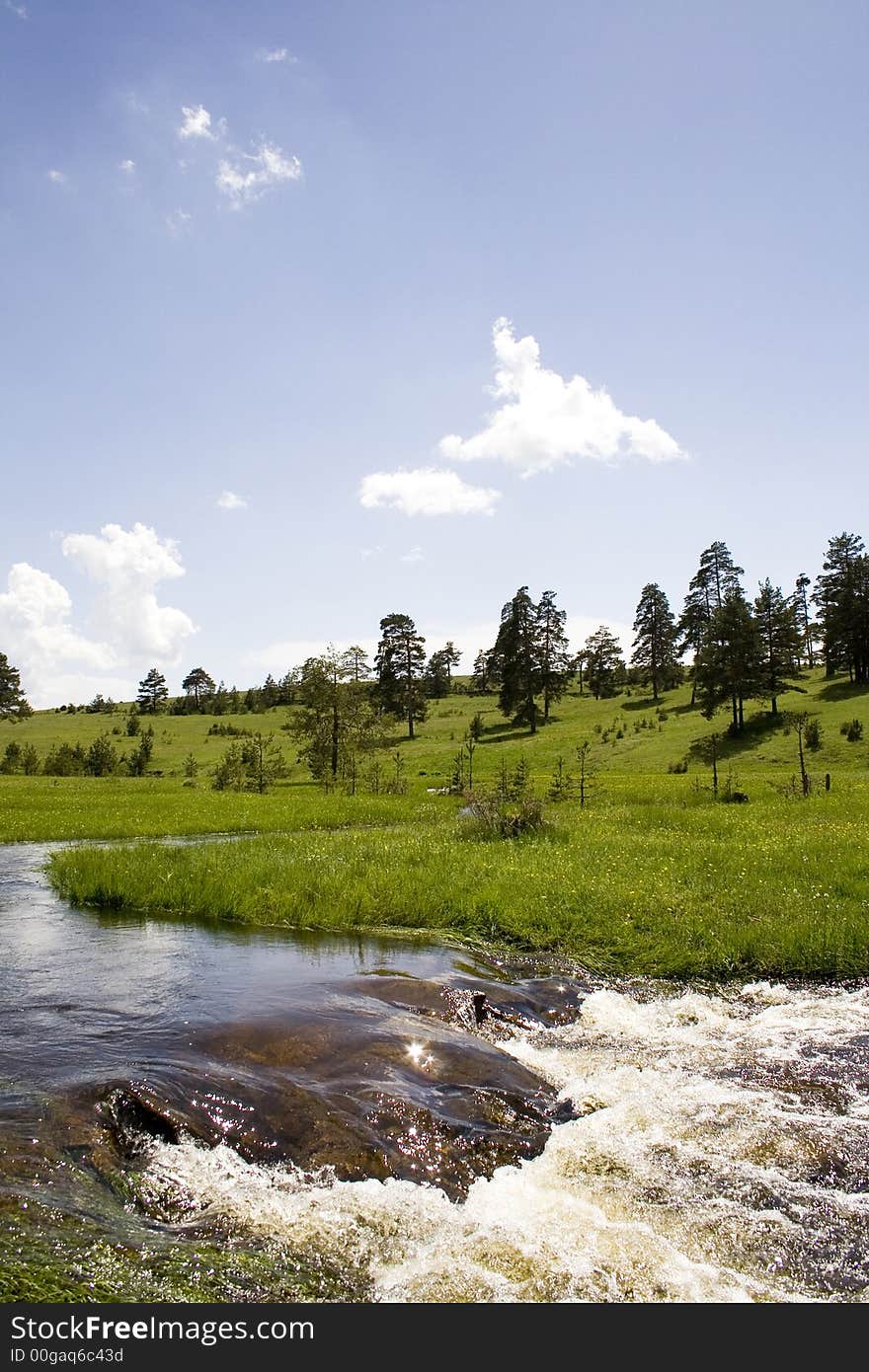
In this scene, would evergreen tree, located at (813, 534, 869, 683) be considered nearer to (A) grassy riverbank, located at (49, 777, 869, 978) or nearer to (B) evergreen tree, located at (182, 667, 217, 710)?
(A) grassy riverbank, located at (49, 777, 869, 978)

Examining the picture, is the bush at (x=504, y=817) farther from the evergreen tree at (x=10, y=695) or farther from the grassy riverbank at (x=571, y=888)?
the evergreen tree at (x=10, y=695)

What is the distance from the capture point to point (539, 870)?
Result: 18.3 meters

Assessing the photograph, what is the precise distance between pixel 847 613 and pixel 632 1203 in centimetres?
9184

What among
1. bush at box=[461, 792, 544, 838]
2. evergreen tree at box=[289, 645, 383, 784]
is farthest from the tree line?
bush at box=[461, 792, 544, 838]

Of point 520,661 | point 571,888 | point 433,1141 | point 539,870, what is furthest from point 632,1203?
point 520,661

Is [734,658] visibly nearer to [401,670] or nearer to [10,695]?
[401,670]

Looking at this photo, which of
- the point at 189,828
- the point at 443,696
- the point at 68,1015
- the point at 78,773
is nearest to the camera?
the point at 68,1015

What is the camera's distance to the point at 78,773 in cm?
6981

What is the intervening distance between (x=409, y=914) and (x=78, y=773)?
2490 inches

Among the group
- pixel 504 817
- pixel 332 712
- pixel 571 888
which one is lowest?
pixel 571 888

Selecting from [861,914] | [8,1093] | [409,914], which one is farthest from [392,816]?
[8,1093]

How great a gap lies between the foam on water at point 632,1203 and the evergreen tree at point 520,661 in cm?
8141

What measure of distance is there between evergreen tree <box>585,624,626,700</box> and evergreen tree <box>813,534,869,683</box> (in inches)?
1259

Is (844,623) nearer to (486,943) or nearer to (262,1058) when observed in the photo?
(486,943)
